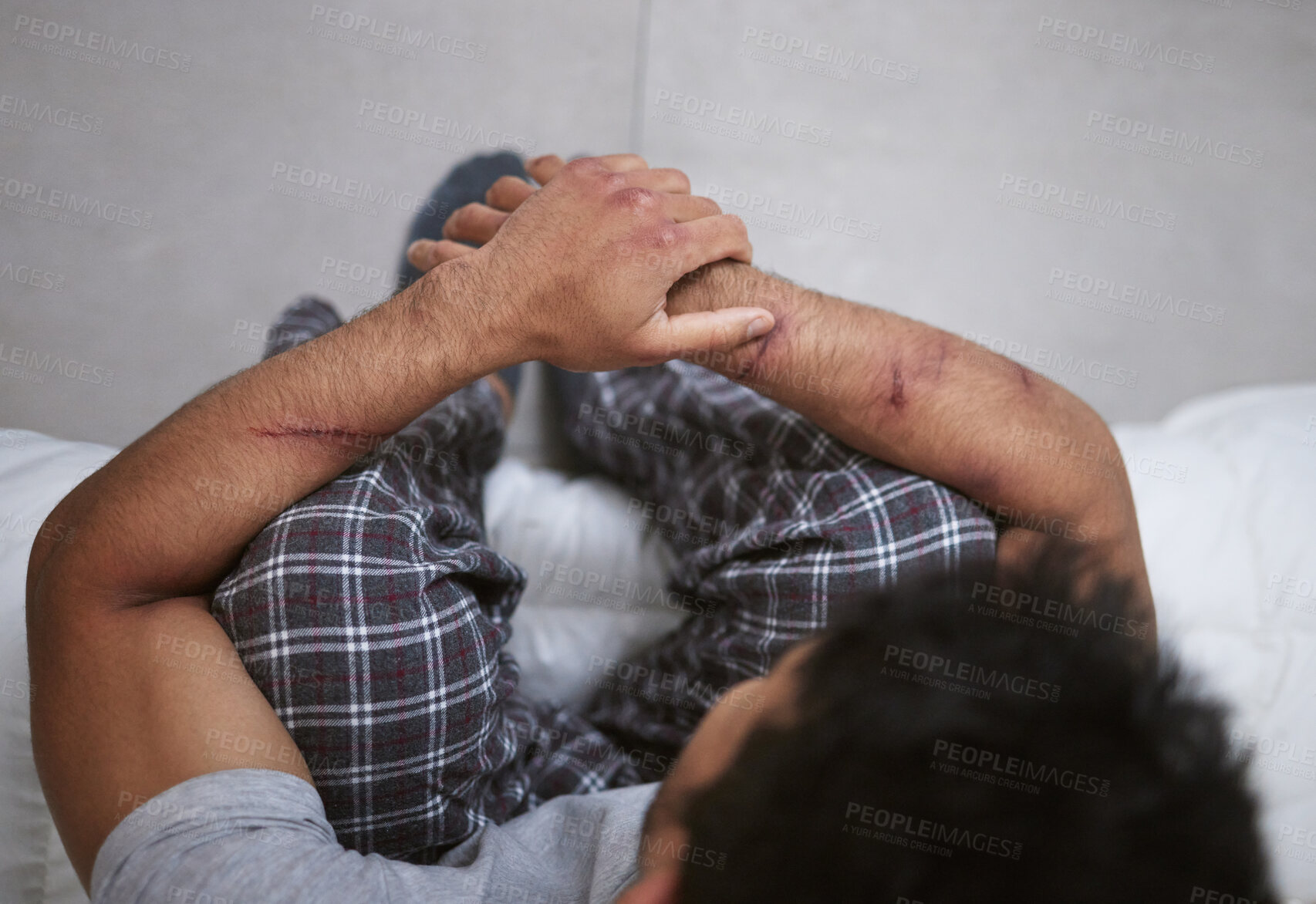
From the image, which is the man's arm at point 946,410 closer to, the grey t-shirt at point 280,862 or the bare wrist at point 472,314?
the bare wrist at point 472,314

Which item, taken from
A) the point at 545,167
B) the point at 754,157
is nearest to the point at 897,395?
the point at 545,167

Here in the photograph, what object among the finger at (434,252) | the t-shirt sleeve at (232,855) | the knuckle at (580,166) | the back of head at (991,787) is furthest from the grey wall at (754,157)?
the back of head at (991,787)

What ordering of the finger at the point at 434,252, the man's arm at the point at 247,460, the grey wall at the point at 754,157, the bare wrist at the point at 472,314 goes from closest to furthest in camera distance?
the man's arm at the point at 247,460 → the bare wrist at the point at 472,314 → the finger at the point at 434,252 → the grey wall at the point at 754,157

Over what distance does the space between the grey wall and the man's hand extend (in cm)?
69

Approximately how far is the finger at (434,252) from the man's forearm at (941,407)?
0.29m

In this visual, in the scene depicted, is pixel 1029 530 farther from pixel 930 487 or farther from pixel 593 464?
pixel 593 464

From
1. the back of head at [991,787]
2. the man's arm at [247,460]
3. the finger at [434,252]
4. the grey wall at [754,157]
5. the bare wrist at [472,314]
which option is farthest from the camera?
the grey wall at [754,157]

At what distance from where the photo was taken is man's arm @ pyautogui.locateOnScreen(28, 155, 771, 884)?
2.22ft

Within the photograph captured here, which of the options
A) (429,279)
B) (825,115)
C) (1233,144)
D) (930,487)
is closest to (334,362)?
(429,279)

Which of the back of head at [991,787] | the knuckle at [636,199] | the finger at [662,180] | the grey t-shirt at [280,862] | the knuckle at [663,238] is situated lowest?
the grey t-shirt at [280,862]

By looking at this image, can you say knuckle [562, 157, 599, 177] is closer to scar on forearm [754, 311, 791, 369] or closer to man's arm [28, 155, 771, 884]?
man's arm [28, 155, 771, 884]

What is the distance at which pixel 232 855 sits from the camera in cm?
61

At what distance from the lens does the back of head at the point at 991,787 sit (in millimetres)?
536

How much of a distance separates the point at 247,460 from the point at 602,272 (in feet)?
1.20
